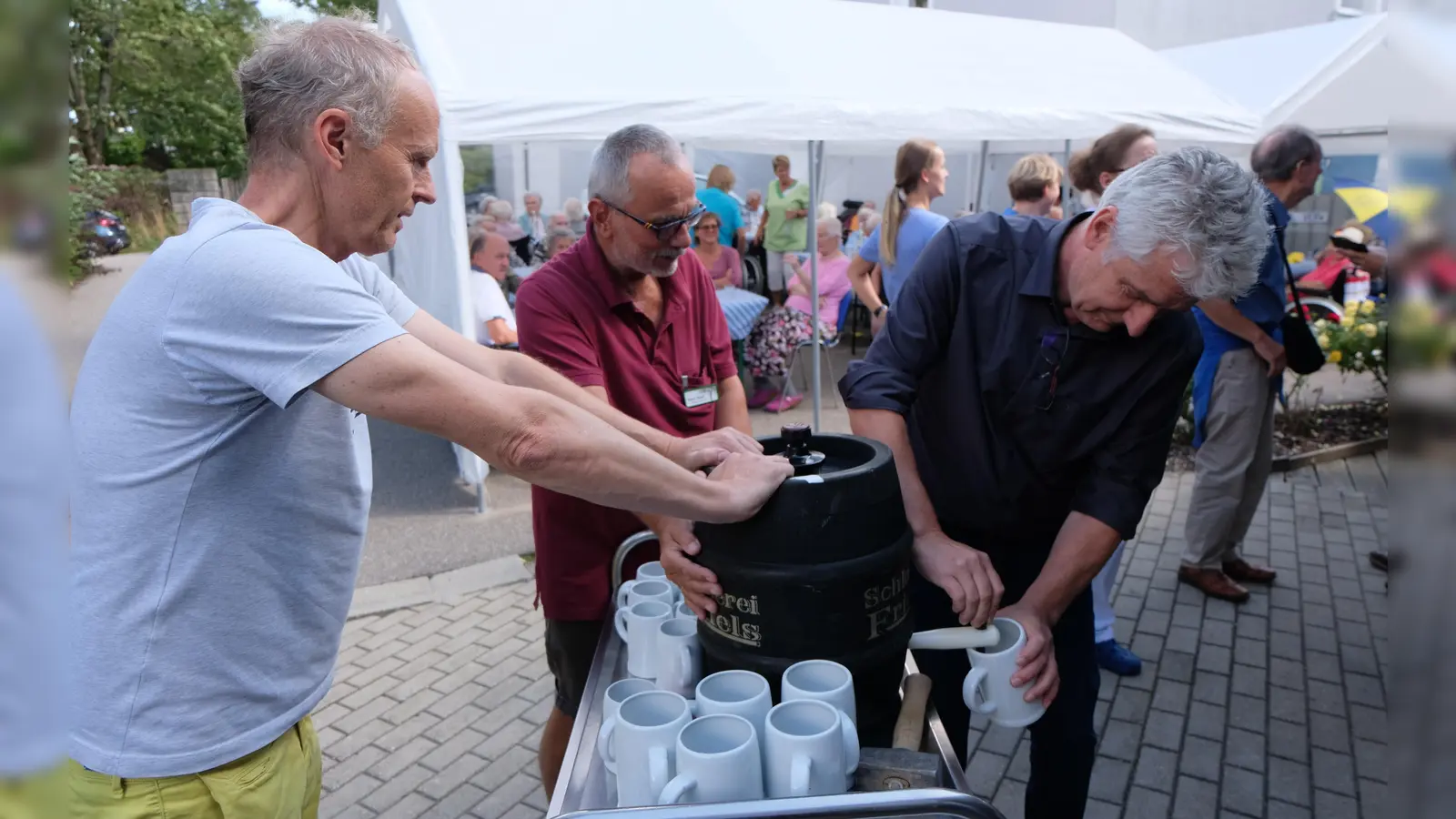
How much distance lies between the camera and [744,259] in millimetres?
10883

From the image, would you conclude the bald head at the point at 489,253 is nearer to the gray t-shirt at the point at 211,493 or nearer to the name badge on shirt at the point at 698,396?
the name badge on shirt at the point at 698,396

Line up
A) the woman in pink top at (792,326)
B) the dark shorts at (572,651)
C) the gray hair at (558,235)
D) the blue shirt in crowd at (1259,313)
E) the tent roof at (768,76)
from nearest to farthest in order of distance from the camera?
the dark shorts at (572,651), the blue shirt in crowd at (1259,313), the tent roof at (768,76), the woman in pink top at (792,326), the gray hair at (558,235)

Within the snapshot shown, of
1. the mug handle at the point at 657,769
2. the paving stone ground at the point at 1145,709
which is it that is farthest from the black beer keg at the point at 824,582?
the paving stone ground at the point at 1145,709

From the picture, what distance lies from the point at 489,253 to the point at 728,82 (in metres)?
2.01

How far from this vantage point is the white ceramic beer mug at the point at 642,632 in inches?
66.9

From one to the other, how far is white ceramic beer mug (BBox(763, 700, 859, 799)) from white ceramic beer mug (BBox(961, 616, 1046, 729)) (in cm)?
35

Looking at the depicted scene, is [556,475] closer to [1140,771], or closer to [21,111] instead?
[21,111]

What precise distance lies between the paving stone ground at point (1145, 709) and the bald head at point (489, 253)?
2.59 metres

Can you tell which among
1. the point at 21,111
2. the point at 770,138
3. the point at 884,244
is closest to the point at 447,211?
the point at 770,138

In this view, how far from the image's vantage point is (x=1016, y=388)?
2025 mm

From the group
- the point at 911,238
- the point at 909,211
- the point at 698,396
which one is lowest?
the point at 698,396

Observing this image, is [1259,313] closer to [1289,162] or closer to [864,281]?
[1289,162]

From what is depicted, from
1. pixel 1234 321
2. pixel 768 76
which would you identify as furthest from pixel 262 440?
pixel 768 76

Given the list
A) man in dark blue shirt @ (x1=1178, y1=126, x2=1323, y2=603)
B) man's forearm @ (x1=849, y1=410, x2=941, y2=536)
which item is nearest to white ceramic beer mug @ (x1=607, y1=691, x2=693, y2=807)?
man's forearm @ (x1=849, y1=410, x2=941, y2=536)
